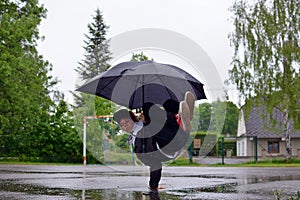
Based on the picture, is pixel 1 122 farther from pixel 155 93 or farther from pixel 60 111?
pixel 155 93

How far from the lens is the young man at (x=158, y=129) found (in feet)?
27.2

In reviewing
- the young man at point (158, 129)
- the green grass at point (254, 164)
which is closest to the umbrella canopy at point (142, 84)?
the young man at point (158, 129)

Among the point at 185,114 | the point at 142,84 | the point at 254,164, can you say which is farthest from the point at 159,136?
the point at 254,164

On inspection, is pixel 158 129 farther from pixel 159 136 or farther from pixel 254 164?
pixel 254 164

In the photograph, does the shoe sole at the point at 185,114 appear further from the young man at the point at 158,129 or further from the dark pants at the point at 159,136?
the dark pants at the point at 159,136

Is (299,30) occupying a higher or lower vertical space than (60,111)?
higher

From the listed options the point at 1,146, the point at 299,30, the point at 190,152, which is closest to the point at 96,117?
the point at 190,152

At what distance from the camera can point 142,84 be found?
926cm

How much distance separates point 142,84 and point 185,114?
147cm

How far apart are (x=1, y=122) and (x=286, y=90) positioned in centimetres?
1629

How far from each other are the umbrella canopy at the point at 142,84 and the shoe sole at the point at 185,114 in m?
0.68

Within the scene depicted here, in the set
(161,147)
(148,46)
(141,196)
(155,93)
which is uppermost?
(148,46)

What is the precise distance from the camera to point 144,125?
838 centimetres

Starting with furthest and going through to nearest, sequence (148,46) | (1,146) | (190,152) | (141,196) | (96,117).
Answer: (1,146), (190,152), (96,117), (148,46), (141,196)
